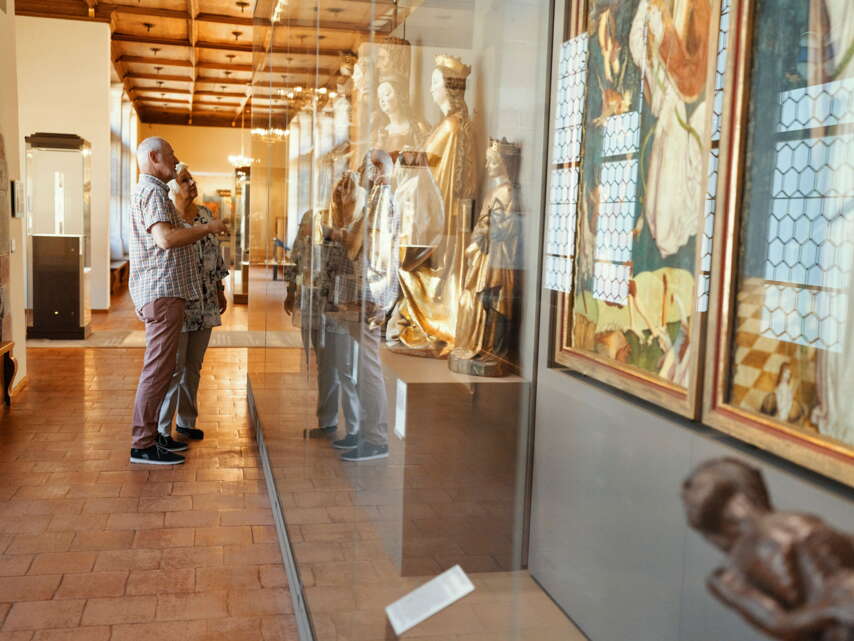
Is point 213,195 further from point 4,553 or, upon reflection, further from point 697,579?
point 697,579

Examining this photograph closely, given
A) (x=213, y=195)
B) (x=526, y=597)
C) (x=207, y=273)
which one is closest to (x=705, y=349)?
(x=526, y=597)

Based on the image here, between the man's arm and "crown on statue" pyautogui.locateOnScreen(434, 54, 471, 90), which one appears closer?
"crown on statue" pyautogui.locateOnScreen(434, 54, 471, 90)

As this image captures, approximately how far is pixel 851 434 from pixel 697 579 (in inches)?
9.2

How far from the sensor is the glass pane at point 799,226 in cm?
92

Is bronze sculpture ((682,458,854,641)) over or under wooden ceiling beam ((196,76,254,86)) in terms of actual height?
under

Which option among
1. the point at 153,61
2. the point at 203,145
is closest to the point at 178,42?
the point at 153,61

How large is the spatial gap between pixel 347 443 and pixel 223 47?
15.7 metres

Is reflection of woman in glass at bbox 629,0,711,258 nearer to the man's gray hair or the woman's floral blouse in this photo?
the man's gray hair

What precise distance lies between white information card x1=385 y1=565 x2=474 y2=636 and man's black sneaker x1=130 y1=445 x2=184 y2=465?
455cm

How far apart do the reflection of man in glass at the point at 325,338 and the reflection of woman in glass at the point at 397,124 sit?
1.98 ft

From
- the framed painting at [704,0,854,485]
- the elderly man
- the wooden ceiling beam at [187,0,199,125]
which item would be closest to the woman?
the elderly man

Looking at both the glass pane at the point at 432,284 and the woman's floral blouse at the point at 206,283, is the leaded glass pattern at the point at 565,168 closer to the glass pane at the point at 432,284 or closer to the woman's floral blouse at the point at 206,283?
the glass pane at the point at 432,284

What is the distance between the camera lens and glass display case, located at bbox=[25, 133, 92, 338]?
34.3 feet

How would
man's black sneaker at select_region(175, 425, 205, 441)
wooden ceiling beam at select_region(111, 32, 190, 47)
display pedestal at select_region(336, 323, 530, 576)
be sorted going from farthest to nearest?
wooden ceiling beam at select_region(111, 32, 190, 47) → man's black sneaker at select_region(175, 425, 205, 441) → display pedestal at select_region(336, 323, 530, 576)
